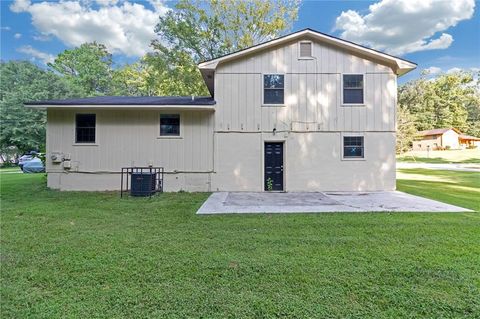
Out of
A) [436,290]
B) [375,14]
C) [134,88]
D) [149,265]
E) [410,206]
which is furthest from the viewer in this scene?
[134,88]

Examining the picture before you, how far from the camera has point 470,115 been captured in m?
51.7

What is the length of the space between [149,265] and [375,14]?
60.7ft

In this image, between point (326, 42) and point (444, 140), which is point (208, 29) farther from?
point (444, 140)

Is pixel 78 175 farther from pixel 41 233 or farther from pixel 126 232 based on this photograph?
pixel 126 232

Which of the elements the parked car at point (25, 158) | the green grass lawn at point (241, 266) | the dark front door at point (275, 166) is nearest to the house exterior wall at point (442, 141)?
the dark front door at point (275, 166)

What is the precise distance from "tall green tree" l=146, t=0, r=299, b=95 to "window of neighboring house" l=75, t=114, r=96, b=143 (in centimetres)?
1297

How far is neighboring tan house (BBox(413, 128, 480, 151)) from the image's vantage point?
44.7 meters

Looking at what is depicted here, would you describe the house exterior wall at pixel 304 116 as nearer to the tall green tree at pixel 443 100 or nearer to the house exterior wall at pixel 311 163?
the house exterior wall at pixel 311 163

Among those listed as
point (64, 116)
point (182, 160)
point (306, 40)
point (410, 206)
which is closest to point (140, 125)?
point (182, 160)

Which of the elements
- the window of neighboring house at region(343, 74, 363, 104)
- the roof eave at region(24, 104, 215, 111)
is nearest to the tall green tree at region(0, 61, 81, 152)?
the roof eave at region(24, 104, 215, 111)

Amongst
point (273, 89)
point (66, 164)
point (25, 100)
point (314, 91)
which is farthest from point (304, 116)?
point (25, 100)

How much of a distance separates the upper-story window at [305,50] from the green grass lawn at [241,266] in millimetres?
6728

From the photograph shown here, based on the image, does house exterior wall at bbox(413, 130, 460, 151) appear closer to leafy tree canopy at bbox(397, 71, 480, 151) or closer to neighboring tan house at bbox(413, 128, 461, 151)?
neighboring tan house at bbox(413, 128, 461, 151)

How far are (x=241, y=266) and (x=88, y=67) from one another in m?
42.5
